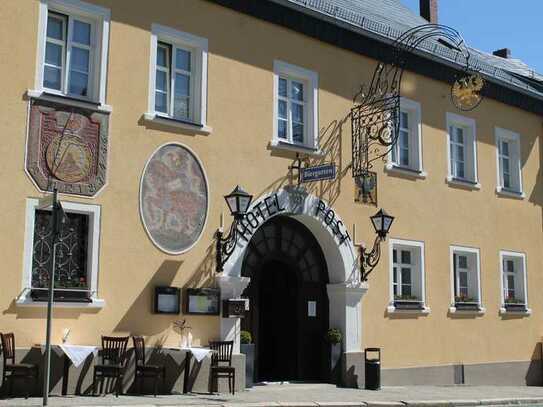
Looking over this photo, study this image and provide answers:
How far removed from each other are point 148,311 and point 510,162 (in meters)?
12.9

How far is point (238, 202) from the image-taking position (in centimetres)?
1504

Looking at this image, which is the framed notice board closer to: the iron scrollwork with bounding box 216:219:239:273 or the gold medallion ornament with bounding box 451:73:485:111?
the iron scrollwork with bounding box 216:219:239:273

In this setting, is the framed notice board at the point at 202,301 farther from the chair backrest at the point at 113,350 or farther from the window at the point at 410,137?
the window at the point at 410,137

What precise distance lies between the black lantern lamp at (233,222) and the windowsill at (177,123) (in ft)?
4.07

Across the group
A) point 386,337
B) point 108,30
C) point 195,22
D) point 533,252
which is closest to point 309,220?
point 386,337

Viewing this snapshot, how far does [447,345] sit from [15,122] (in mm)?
11787

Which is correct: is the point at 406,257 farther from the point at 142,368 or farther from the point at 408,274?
the point at 142,368

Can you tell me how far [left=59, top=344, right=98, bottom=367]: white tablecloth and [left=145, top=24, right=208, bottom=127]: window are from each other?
4354 millimetres

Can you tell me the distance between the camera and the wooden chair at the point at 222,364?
14.8 metres

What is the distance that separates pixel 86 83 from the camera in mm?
14398

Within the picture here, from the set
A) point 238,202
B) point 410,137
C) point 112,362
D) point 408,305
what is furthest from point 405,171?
point 112,362

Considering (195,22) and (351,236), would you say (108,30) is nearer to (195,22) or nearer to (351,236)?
(195,22)

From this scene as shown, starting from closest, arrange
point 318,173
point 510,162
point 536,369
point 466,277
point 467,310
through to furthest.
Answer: point 318,173
point 467,310
point 466,277
point 536,369
point 510,162

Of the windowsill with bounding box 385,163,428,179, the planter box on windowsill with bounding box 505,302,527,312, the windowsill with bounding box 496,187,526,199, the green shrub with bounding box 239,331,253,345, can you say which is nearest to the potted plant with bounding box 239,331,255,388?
the green shrub with bounding box 239,331,253,345
